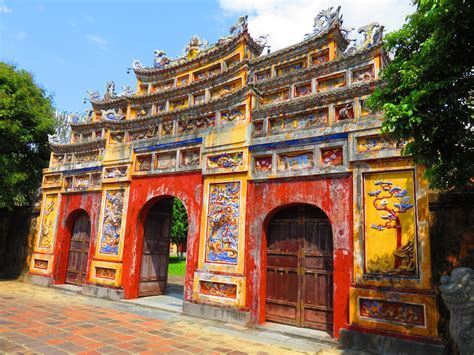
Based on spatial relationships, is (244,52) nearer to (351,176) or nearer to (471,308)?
(351,176)

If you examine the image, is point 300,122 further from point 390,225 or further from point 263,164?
point 390,225

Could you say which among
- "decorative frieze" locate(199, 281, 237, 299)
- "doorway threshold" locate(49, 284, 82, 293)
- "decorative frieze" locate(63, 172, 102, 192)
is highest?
"decorative frieze" locate(63, 172, 102, 192)

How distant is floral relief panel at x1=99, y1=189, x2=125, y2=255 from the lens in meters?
10.1

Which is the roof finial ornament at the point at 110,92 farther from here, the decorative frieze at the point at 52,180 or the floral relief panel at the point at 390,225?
the floral relief panel at the point at 390,225

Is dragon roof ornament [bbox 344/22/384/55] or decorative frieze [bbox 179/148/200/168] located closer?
→ dragon roof ornament [bbox 344/22/384/55]

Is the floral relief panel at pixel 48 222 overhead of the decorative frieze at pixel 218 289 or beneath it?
overhead

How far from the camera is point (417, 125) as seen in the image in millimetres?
4414

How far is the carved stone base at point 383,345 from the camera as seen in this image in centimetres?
536

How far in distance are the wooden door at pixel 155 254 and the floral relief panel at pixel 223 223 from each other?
2791 mm

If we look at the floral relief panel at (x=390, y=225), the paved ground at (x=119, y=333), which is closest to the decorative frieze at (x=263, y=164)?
the floral relief panel at (x=390, y=225)

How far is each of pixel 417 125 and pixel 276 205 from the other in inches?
147

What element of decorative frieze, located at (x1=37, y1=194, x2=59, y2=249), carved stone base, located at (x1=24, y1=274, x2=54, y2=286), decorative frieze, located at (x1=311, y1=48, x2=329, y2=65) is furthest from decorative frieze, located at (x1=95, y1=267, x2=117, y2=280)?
decorative frieze, located at (x1=311, y1=48, x2=329, y2=65)

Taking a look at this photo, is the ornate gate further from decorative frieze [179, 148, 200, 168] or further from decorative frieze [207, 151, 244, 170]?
decorative frieze [207, 151, 244, 170]

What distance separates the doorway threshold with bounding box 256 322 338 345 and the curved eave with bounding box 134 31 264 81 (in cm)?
783
